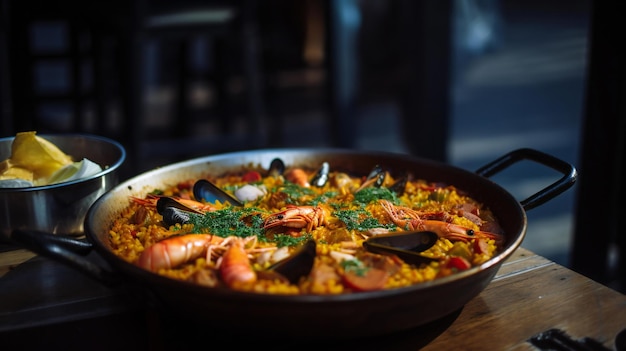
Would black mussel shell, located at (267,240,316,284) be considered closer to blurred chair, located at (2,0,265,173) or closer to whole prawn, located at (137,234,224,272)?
whole prawn, located at (137,234,224,272)

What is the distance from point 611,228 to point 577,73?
6151 millimetres

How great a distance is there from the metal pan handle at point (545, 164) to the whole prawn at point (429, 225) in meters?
0.16

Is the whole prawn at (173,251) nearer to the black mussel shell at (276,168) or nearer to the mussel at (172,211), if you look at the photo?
the mussel at (172,211)

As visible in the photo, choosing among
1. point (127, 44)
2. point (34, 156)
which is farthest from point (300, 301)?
point (127, 44)

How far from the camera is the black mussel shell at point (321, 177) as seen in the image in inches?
77.5

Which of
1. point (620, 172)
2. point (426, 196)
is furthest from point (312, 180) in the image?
point (620, 172)

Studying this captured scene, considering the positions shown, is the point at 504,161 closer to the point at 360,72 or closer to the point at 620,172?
the point at 620,172

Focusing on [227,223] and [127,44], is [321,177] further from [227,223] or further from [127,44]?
[127,44]

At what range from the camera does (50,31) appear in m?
5.93

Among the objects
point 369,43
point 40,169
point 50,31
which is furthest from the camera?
point 369,43

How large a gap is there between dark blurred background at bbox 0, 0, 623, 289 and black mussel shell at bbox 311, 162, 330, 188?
161 cm

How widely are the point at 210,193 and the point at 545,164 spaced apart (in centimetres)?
99

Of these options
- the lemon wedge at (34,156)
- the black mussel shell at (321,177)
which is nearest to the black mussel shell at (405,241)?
the black mussel shell at (321,177)

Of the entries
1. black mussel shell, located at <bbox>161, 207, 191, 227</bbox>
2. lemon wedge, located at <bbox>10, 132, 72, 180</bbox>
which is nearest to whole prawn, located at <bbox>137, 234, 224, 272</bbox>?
black mussel shell, located at <bbox>161, 207, 191, 227</bbox>
